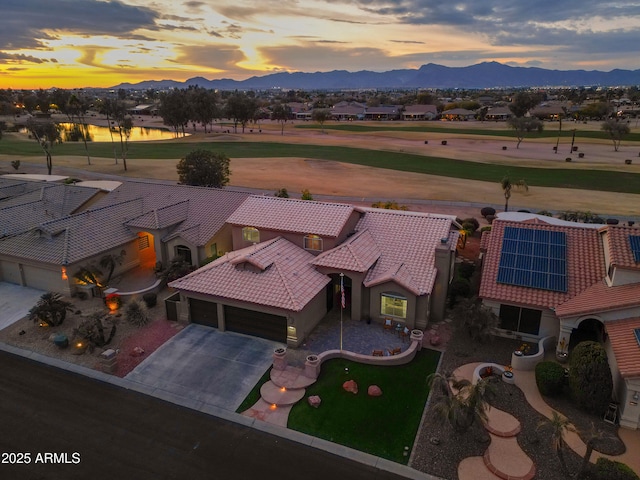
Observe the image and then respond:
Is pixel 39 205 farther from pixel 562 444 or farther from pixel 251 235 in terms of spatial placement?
pixel 562 444

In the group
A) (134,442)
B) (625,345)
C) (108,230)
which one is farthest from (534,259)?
(108,230)

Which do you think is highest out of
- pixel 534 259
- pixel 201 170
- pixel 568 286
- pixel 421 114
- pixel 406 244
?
pixel 421 114

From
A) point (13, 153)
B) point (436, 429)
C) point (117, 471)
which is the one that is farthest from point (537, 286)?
point (13, 153)

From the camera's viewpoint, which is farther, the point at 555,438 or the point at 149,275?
the point at 149,275

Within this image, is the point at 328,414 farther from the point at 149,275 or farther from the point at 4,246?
the point at 4,246

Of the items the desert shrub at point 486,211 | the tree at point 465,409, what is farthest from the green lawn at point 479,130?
the tree at point 465,409

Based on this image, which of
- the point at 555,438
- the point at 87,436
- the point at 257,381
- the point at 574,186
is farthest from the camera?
the point at 574,186

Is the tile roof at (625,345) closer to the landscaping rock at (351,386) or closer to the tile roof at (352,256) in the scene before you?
the landscaping rock at (351,386)
